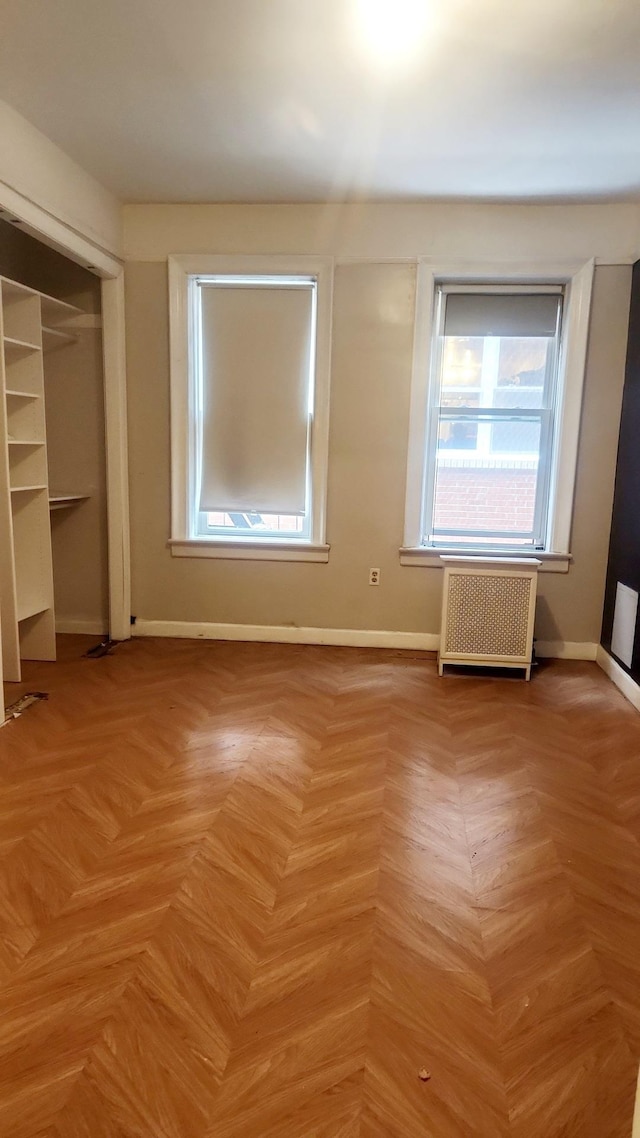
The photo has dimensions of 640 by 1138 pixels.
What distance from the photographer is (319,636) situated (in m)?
4.15

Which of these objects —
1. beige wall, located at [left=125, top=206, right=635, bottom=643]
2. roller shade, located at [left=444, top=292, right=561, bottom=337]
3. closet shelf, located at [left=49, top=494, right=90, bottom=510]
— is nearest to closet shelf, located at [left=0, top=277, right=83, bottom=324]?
beige wall, located at [left=125, top=206, right=635, bottom=643]

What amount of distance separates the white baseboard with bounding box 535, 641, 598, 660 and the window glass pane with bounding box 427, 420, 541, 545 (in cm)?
66

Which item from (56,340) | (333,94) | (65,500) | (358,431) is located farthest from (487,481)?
(56,340)

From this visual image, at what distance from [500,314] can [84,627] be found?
329 centimetres

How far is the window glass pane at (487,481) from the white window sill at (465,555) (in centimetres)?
15

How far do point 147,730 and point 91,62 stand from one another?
2645 mm

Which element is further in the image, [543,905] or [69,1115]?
[543,905]

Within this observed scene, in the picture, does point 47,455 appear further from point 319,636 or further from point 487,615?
point 487,615

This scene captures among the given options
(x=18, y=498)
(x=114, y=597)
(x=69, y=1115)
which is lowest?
(x=69, y=1115)

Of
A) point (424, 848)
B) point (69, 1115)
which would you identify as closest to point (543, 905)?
point (424, 848)

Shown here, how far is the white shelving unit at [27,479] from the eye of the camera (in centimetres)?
341

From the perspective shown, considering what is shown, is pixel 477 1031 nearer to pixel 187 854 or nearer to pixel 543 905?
pixel 543 905

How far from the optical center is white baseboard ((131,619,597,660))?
4035mm

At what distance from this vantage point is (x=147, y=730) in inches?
113
